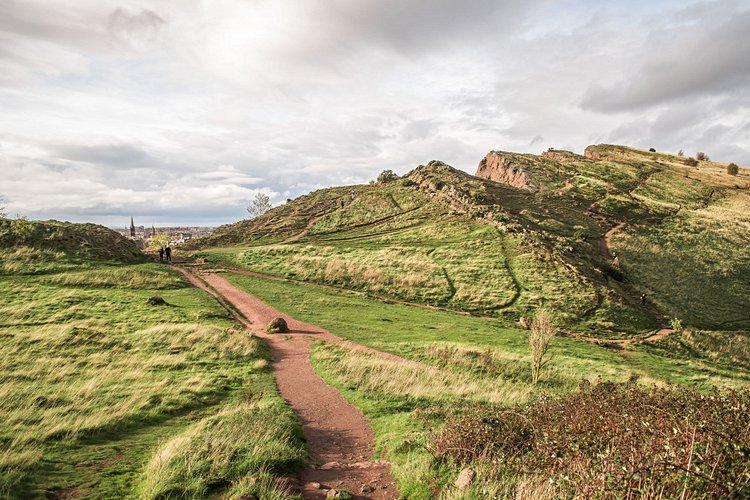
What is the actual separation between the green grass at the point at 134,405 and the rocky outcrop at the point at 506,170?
268 feet

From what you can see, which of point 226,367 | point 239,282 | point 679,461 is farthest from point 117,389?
point 239,282

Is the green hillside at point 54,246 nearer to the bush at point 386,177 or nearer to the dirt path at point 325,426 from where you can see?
the dirt path at point 325,426

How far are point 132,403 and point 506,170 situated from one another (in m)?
103

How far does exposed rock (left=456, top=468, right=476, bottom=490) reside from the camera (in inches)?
304

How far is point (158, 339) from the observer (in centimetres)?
2211

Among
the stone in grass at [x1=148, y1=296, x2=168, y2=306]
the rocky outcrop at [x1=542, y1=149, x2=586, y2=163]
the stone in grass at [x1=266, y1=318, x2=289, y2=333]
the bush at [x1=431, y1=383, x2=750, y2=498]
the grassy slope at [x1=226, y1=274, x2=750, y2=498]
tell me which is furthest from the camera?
the rocky outcrop at [x1=542, y1=149, x2=586, y2=163]

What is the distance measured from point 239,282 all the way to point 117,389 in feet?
97.2

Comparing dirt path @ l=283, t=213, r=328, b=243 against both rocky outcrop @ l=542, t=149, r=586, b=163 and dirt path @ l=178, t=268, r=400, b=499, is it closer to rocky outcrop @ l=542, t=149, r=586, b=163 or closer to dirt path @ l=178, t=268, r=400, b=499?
dirt path @ l=178, t=268, r=400, b=499

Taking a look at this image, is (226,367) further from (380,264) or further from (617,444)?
(380,264)

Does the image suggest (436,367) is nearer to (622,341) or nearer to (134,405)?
(134,405)

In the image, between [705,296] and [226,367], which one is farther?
[705,296]

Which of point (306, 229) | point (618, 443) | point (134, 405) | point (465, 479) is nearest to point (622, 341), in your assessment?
point (618, 443)

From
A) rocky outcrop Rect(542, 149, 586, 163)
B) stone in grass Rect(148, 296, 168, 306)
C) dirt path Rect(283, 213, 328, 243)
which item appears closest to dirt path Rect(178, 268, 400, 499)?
stone in grass Rect(148, 296, 168, 306)

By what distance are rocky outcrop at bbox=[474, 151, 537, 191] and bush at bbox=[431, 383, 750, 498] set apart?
8491 centimetres
